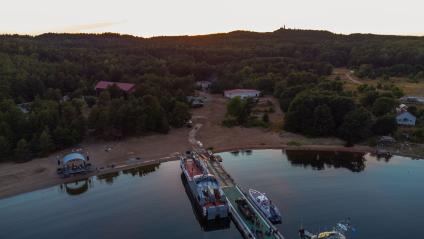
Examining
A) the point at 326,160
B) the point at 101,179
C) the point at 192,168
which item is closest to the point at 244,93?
the point at 326,160

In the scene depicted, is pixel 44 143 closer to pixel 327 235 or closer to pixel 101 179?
pixel 101 179

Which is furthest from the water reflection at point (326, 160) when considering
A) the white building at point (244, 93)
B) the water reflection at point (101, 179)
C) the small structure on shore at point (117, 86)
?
the small structure on shore at point (117, 86)

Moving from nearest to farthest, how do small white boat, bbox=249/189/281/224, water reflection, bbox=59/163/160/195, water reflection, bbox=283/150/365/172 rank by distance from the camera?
small white boat, bbox=249/189/281/224 < water reflection, bbox=59/163/160/195 < water reflection, bbox=283/150/365/172

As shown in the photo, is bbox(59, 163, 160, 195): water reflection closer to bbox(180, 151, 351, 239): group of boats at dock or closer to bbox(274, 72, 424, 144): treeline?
bbox(180, 151, 351, 239): group of boats at dock

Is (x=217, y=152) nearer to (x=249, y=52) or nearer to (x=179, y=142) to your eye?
(x=179, y=142)

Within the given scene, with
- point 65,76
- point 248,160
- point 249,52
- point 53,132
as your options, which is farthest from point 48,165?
point 249,52

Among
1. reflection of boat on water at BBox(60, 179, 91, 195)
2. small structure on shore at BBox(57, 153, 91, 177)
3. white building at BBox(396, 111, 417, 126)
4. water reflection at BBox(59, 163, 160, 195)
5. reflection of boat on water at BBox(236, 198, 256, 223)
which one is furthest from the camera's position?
white building at BBox(396, 111, 417, 126)

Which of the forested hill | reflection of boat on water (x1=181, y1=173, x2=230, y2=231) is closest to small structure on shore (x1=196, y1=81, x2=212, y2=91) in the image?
the forested hill
